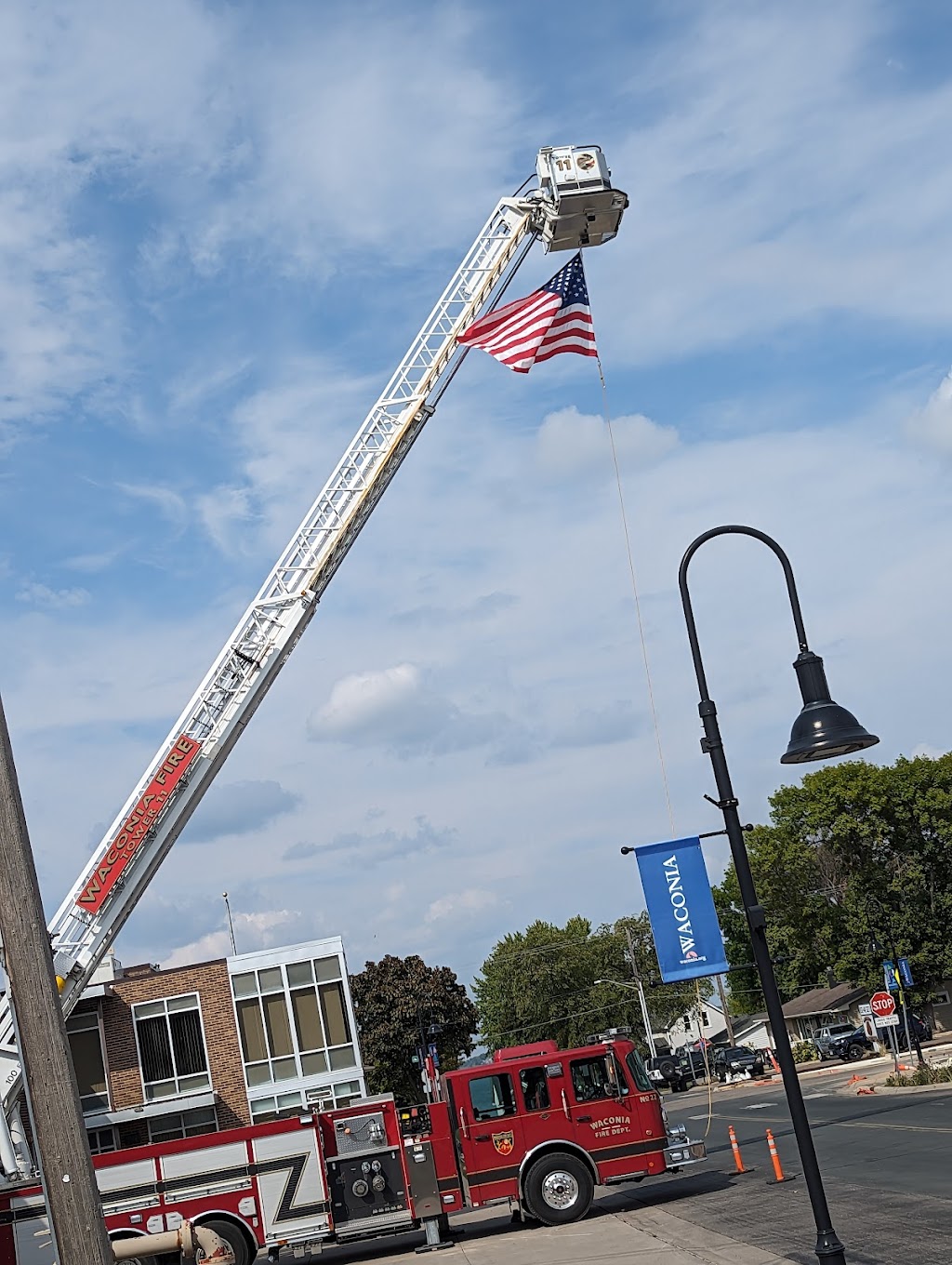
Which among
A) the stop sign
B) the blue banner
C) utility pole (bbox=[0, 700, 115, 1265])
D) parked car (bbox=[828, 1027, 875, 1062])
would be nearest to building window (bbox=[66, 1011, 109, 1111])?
the stop sign

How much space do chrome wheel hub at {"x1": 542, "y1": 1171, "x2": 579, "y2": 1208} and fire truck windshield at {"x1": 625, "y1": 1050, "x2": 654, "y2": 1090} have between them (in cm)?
171

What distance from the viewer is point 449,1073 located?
19719 millimetres

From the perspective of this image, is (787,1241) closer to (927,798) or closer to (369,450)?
(369,450)

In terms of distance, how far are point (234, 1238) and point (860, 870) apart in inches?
1729

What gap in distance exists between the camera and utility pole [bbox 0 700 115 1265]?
698 centimetres

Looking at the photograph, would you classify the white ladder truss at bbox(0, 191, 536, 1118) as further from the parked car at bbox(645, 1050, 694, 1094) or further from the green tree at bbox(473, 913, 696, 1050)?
the green tree at bbox(473, 913, 696, 1050)

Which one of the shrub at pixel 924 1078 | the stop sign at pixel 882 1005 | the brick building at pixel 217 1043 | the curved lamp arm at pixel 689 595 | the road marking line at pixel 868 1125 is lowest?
the shrub at pixel 924 1078

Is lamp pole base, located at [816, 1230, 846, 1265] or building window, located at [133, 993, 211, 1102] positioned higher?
building window, located at [133, 993, 211, 1102]

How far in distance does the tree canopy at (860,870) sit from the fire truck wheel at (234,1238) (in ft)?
117

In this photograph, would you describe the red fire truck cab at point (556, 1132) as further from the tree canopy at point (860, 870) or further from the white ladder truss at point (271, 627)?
the tree canopy at point (860, 870)

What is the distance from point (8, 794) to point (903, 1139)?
767 inches

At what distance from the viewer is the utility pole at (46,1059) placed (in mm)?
6977

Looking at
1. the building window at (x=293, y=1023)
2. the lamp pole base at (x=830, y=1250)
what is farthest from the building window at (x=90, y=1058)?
the lamp pole base at (x=830, y=1250)

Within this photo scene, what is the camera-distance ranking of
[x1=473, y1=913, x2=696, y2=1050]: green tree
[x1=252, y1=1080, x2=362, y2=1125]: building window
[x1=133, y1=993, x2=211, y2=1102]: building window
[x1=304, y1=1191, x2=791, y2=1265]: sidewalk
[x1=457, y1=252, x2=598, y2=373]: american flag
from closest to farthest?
[x1=304, y1=1191, x2=791, y2=1265]: sidewalk < [x1=457, y1=252, x2=598, y2=373]: american flag < [x1=252, y1=1080, x2=362, y2=1125]: building window < [x1=133, y1=993, x2=211, y2=1102]: building window < [x1=473, y1=913, x2=696, y2=1050]: green tree
